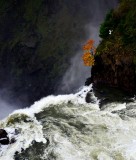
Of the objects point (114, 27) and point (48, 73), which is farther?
point (48, 73)

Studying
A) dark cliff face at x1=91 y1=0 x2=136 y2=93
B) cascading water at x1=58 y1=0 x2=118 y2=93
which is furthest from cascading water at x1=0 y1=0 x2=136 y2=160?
cascading water at x1=58 y1=0 x2=118 y2=93

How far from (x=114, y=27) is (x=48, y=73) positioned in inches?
784

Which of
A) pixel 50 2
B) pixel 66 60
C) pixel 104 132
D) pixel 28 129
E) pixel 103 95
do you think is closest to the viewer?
pixel 104 132

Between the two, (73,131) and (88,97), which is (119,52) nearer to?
(88,97)

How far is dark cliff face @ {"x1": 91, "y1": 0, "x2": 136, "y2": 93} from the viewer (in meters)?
27.5

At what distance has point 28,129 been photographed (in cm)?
2306

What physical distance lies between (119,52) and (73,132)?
877 centimetres

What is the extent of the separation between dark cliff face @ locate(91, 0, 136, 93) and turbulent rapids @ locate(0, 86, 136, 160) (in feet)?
9.84

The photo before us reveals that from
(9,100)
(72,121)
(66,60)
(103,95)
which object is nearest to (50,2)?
(66,60)

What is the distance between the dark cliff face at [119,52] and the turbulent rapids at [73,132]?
3.00 meters

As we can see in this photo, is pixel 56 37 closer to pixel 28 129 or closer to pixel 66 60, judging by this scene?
pixel 66 60

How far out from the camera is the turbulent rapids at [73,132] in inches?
772

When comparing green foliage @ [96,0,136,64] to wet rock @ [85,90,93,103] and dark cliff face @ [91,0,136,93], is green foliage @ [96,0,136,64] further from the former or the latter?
wet rock @ [85,90,93,103]

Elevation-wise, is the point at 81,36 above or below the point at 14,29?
below
